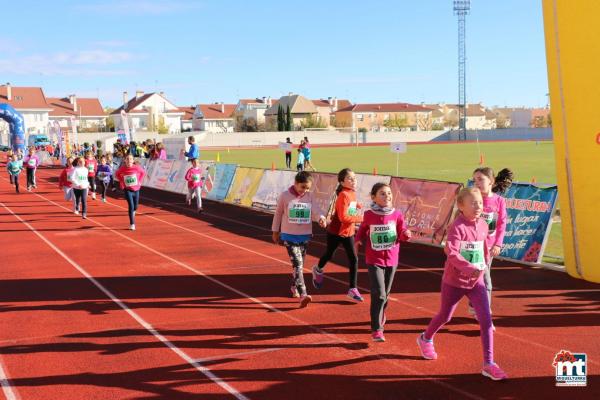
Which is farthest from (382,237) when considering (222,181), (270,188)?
(222,181)

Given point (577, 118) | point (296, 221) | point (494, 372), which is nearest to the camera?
point (494, 372)

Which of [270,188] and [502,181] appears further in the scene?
[270,188]

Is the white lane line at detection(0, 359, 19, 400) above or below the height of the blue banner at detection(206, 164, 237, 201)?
below

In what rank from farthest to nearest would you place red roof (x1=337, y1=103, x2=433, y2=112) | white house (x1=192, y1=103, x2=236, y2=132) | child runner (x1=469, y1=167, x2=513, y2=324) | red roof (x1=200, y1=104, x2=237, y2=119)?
1. red roof (x1=337, y1=103, x2=433, y2=112)
2. red roof (x1=200, y1=104, x2=237, y2=119)
3. white house (x1=192, y1=103, x2=236, y2=132)
4. child runner (x1=469, y1=167, x2=513, y2=324)

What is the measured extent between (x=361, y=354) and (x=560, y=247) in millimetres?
7533

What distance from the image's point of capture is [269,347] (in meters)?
Answer: 6.53

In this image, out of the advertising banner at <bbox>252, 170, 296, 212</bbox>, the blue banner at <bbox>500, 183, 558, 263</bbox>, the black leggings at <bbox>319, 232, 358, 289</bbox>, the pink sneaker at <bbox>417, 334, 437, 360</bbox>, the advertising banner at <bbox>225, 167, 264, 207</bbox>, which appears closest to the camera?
the pink sneaker at <bbox>417, 334, 437, 360</bbox>

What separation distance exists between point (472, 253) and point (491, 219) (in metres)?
1.76

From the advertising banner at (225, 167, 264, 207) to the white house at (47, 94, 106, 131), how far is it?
115405 millimetres

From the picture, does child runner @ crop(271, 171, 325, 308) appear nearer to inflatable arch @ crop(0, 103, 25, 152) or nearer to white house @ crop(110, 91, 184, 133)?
inflatable arch @ crop(0, 103, 25, 152)

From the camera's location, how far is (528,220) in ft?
35.5

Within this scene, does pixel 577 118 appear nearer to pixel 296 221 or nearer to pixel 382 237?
pixel 382 237

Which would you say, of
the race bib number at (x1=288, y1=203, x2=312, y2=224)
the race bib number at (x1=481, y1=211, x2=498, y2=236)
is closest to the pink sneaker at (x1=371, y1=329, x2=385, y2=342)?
the race bib number at (x1=481, y1=211, x2=498, y2=236)

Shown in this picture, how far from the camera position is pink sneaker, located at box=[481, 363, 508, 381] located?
5.44 meters
